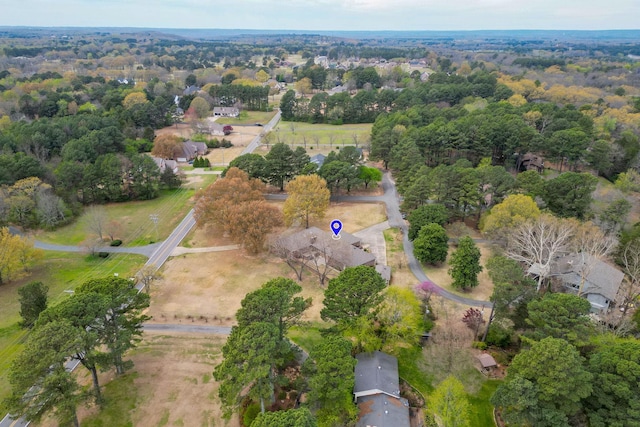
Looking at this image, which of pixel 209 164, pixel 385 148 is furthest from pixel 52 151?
pixel 385 148

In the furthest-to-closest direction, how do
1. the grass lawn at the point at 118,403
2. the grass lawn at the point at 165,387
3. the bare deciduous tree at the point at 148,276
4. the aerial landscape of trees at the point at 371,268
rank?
1. the bare deciduous tree at the point at 148,276
2. the grass lawn at the point at 165,387
3. the grass lawn at the point at 118,403
4. the aerial landscape of trees at the point at 371,268

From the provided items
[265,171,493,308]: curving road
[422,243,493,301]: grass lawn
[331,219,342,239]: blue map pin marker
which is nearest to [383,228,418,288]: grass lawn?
[265,171,493,308]: curving road

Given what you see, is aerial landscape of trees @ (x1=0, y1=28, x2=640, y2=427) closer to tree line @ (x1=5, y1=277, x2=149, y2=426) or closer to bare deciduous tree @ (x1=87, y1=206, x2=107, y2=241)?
tree line @ (x1=5, y1=277, x2=149, y2=426)

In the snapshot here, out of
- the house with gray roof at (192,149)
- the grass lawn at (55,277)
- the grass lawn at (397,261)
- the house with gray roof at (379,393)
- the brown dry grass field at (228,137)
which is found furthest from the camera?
the brown dry grass field at (228,137)

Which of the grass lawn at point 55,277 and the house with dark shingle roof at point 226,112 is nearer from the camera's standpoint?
the grass lawn at point 55,277

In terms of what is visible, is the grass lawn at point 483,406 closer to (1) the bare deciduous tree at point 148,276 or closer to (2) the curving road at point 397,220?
(2) the curving road at point 397,220

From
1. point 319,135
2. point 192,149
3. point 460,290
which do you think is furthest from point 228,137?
point 460,290

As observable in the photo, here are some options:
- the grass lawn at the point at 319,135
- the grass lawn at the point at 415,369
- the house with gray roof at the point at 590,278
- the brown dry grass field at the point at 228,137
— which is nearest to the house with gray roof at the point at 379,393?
the grass lawn at the point at 415,369
